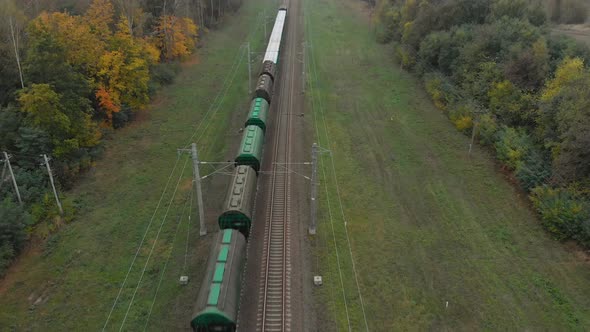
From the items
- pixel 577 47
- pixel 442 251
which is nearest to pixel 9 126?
pixel 442 251

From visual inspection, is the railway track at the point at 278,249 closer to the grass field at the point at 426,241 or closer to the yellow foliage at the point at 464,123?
the grass field at the point at 426,241

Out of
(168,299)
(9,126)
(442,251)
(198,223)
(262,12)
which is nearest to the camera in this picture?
(168,299)

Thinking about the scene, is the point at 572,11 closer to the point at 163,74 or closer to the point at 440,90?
the point at 440,90

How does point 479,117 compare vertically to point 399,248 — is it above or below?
above

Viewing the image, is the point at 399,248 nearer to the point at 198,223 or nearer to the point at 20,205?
the point at 198,223

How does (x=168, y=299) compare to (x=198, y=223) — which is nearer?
(x=168, y=299)

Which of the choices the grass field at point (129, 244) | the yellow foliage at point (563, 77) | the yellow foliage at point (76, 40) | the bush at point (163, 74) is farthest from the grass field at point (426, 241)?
the yellow foliage at point (76, 40)
